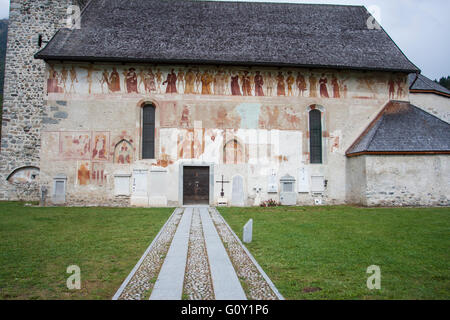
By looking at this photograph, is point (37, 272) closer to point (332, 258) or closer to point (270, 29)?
point (332, 258)

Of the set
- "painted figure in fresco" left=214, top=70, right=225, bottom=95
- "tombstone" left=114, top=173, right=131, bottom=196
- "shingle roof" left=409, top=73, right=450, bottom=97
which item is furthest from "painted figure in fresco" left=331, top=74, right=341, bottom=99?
"tombstone" left=114, top=173, right=131, bottom=196

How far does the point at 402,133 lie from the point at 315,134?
4468mm

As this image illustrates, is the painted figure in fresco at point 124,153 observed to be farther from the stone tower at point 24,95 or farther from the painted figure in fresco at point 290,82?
the painted figure in fresco at point 290,82

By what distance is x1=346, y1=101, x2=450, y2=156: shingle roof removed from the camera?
16000mm

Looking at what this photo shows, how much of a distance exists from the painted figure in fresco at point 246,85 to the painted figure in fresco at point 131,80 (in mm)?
5906

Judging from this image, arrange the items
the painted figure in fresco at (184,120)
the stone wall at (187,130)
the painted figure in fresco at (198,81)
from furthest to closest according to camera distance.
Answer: the painted figure in fresco at (198,81) < the painted figure in fresco at (184,120) < the stone wall at (187,130)

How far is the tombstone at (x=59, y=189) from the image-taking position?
54.3 feet

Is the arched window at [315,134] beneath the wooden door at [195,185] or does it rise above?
above

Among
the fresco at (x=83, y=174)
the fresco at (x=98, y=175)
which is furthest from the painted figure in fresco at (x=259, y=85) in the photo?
the fresco at (x=83, y=174)

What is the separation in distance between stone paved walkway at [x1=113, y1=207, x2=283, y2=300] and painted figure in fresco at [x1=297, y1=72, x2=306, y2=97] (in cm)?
1226

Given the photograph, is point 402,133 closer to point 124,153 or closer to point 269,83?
point 269,83
